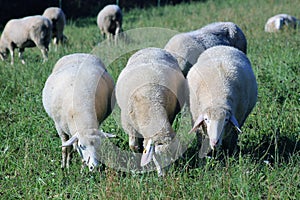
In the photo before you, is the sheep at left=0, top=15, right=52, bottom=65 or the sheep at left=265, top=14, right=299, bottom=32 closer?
the sheep at left=0, top=15, right=52, bottom=65

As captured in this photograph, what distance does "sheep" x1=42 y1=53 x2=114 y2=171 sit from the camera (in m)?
3.89

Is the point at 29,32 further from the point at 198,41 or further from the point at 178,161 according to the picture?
the point at 178,161

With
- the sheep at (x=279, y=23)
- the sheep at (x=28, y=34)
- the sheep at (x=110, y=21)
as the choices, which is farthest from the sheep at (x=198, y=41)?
the sheep at (x=110, y=21)

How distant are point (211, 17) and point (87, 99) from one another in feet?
34.5

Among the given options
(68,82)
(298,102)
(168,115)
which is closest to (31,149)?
(68,82)

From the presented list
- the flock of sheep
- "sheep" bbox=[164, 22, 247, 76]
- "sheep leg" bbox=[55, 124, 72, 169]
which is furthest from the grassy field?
"sheep" bbox=[164, 22, 247, 76]

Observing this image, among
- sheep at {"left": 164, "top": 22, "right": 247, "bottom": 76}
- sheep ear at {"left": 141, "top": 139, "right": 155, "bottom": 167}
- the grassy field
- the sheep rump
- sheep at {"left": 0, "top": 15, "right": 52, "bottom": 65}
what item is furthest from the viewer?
the sheep rump

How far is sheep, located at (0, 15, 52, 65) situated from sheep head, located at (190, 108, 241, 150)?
684 centimetres

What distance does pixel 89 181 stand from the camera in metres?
3.73

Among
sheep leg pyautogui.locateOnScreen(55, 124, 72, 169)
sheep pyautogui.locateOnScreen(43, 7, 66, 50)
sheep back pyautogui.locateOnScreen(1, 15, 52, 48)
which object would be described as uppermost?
sheep leg pyautogui.locateOnScreen(55, 124, 72, 169)

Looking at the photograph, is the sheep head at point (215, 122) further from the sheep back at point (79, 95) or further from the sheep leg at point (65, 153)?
the sheep leg at point (65, 153)

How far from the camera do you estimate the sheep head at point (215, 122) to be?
3.71 meters

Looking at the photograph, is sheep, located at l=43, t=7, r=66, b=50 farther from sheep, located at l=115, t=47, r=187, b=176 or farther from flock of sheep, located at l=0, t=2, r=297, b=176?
sheep, located at l=115, t=47, r=187, b=176

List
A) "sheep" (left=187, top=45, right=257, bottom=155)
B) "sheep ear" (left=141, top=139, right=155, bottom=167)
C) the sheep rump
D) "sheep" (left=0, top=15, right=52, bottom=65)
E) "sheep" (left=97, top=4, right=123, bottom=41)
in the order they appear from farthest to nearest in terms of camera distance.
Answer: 1. "sheep" (left=97, top=4, right=123, bottom=41)
2. the sheep rump
3. "sheep" (left=0, top=15, right=52, bottom=65)
4. "sheep" (left=187, top=45, right=257, bottom=155)
5. "sheep ear" (left=141, top=139, right=155, bottom=167)
